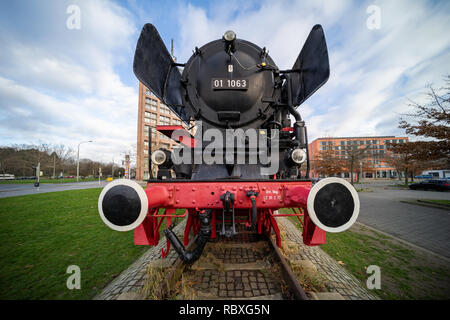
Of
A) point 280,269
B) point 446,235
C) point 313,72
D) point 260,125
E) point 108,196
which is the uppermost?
point 313,72

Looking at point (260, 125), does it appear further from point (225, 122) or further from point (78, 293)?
point (78, 293)

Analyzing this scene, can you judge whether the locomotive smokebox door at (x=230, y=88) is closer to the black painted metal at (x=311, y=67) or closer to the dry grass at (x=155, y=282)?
the black painted metal at (x=311, y=67)

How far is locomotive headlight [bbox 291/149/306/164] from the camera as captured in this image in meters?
2.25

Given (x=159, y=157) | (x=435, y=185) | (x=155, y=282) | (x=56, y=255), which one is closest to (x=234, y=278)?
(x=155, y=282)

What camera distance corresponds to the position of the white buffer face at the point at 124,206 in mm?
1453

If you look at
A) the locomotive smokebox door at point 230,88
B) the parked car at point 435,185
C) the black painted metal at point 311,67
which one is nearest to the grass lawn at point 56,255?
the locomotive smokebox door at point 230,88

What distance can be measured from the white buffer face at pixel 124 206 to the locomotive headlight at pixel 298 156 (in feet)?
5.84

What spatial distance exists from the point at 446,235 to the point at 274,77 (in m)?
6.46

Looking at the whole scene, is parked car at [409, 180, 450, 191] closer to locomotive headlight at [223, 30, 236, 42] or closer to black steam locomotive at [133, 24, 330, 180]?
black steam locomotive at [133, 24, 330, 180]

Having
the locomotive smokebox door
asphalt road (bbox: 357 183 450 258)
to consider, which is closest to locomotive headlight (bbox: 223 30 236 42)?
the locomotive smokebox door

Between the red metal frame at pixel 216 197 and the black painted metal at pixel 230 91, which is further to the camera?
the black painted metal at pixel 230 91

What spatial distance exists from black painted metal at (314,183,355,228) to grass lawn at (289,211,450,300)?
192 centimetres

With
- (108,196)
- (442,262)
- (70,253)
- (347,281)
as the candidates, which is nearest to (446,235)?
(442,262)

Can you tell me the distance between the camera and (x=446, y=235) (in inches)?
187
